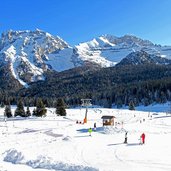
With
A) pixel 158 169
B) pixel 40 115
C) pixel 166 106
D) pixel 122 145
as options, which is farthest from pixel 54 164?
pixel 166 106

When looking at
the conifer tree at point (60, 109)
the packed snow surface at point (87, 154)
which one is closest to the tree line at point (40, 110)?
the conifer tree at point (60, 109)

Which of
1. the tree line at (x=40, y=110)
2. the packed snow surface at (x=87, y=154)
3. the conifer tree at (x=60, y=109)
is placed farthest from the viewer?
the conifer tree at (x=60, y=109)

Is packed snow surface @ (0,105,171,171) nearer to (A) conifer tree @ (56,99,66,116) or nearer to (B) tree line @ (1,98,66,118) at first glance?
(B) tree line @ (1,98,66,118)

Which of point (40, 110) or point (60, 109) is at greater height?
point (60, 109)

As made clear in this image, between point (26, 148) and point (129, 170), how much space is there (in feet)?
55.6

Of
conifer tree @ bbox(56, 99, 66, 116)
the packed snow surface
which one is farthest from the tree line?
the packed snow surface

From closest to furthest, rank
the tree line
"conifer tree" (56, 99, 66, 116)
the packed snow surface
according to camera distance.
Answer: the packed snow surface → the tree line → "conifer tree" (56, 99, 66, 116)

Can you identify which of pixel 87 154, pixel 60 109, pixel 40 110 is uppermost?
pixel 60 109

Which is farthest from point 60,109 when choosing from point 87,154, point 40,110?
point 87,154

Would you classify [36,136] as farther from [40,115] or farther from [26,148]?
[40,115]

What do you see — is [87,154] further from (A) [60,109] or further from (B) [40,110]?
(A) [60,109]

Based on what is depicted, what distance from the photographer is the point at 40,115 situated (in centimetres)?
11050

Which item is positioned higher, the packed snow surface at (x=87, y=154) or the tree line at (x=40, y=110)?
the tree line at (x=40, y=110)

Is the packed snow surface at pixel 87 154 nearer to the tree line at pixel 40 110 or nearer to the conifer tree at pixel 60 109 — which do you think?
the tree line at pixel 40 110
